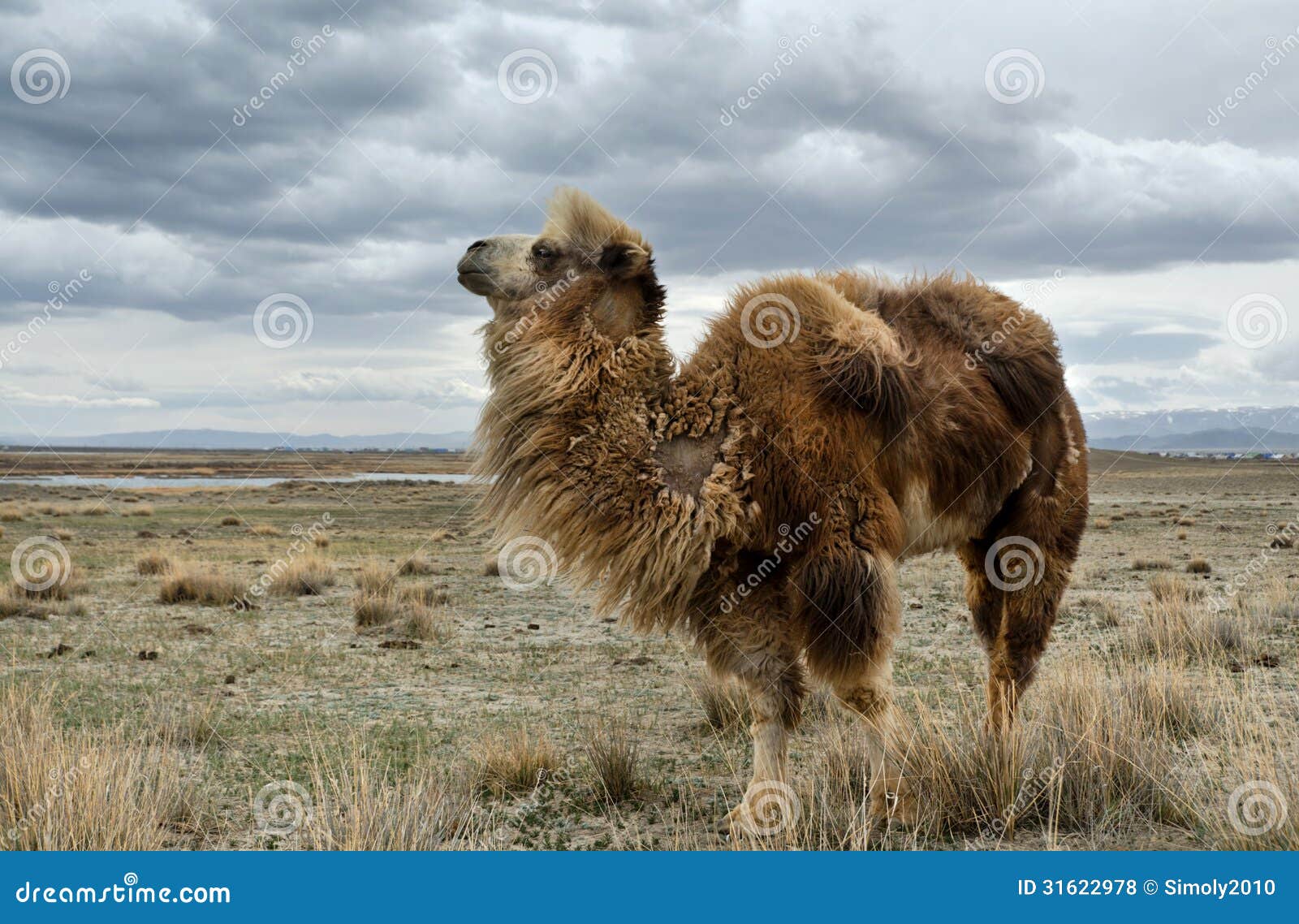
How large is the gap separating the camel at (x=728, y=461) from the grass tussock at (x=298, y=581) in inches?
469

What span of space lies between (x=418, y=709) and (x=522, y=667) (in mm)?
2020

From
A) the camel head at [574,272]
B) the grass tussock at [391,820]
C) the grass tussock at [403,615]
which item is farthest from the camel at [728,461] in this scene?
the grass tussock at [403,615]

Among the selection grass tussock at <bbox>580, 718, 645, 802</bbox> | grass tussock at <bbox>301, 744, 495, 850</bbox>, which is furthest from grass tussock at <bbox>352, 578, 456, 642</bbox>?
grass tussock at <bbox>301, 744, 495, 850</bbox>

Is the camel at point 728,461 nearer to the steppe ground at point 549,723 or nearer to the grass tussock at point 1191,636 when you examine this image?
the steppe ground at point 549,723

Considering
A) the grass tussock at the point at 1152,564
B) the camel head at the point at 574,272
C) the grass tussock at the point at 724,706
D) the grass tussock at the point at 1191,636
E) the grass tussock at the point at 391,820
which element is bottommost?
the grass tussock at the point at 391,820

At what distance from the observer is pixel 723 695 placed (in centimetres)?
761

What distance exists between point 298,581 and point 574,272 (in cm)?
1257

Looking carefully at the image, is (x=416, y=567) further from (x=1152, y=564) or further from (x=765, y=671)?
(x=765, y=671)

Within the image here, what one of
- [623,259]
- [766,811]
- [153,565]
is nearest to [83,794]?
[766,811]

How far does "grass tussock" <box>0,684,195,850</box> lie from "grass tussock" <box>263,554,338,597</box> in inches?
403

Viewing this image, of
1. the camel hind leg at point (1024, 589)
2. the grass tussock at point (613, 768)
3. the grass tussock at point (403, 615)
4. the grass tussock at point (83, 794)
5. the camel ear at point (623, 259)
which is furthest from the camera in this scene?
the grass tussock at point (403, 615)

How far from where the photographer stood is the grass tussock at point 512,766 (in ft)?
19.4

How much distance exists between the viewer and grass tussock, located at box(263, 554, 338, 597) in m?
16.0

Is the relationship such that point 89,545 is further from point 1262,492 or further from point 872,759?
point 1262,492
